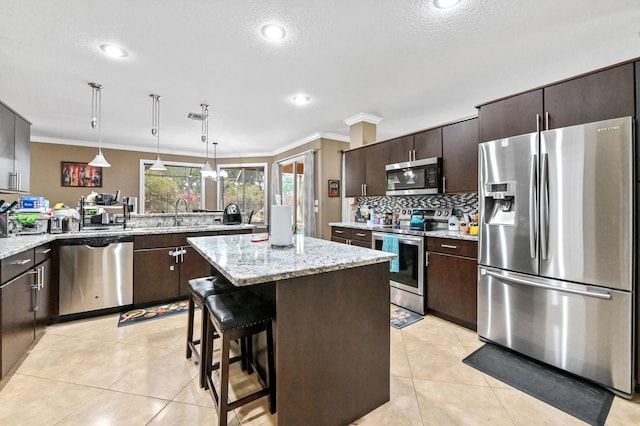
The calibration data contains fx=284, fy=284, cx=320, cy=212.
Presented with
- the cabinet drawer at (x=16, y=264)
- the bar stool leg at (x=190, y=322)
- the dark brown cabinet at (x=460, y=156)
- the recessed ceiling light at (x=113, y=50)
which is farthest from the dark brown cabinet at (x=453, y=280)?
the cabinet drawer at (x=16, y=264)

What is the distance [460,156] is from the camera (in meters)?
3.11

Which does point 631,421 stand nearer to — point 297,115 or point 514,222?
point 514,222

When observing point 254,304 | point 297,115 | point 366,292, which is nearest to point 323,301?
point 366,292

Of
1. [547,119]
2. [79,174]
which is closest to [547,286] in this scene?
[547,119]

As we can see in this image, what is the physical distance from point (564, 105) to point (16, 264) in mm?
4198

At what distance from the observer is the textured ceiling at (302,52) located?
192 centimetres

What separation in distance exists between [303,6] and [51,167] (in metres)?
6.41

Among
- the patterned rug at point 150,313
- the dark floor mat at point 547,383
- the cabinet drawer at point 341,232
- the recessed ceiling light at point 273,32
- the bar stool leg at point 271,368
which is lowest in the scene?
the dark floor mat at point 547,383

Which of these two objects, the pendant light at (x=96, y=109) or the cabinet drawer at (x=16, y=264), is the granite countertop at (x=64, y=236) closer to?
the cabinet drawer at (x=16, y=264)

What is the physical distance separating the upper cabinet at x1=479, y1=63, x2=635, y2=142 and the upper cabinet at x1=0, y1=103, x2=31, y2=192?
4356 millimetres

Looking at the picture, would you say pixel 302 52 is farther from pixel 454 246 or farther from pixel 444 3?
pixel 454 246

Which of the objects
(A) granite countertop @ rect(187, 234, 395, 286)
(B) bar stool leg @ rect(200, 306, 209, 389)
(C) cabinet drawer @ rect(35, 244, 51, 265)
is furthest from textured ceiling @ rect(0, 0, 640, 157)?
(B) bar stool leg @ rect(200, 306, 209, 389)

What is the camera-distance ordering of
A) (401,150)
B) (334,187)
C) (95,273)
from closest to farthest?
(95,273)
(401,150)
(334,187)

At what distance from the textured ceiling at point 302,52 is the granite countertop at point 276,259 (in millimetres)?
1606
